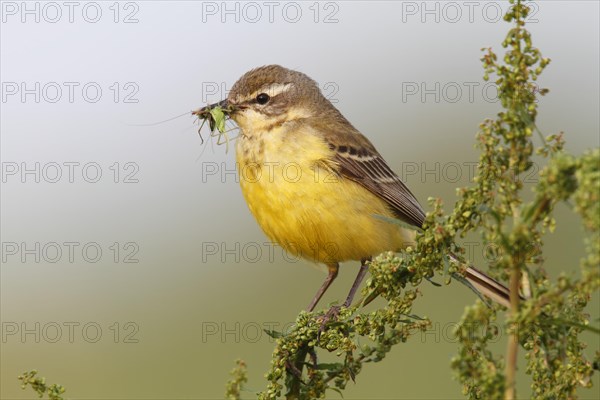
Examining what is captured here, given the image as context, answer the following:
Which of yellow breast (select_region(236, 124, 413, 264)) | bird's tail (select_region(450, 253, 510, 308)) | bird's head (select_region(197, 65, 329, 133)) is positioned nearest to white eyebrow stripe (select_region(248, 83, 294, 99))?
bird's head (select_region(197, 65, 329, 133))

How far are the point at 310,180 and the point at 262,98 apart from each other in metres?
1.12

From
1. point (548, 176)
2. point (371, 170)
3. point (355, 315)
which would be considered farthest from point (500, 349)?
point (548, 176)

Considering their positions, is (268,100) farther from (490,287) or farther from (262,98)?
(490,287)

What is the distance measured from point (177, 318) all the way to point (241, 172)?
3901 millimetres

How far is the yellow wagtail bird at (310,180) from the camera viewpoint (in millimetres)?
5688

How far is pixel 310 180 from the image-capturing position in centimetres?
575

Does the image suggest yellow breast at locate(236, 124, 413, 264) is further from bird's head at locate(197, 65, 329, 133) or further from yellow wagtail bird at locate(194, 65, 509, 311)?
bird's head at locate(197, 65, 329, 133)

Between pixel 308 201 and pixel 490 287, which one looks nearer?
pixel 490 287

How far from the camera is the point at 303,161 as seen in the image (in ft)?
19.3

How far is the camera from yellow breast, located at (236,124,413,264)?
5.65 metres

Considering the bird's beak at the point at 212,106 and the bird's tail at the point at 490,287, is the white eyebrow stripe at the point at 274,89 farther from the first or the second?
the bird's tail at the point at 490,287

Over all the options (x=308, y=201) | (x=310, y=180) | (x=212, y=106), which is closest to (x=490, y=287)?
(x=308, y=201)

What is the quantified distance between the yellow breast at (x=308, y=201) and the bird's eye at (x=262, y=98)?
432 mm

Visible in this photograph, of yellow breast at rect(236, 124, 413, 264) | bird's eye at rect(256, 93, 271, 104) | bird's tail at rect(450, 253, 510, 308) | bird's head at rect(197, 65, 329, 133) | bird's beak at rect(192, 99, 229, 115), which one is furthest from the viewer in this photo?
bird's eye at rect(256, 93, 271, 104)
